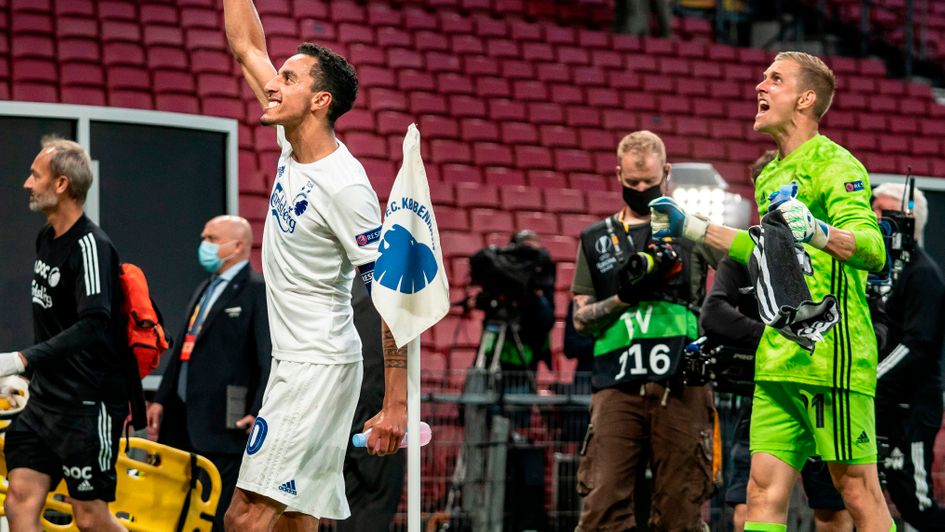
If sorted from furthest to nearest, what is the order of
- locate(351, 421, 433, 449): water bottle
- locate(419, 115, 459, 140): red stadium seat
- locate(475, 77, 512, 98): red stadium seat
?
locate(475, 77, 512, 98): red stadium seat < locate(419, 115, 459, 140): red stadium seat < locate(351, 421, 433, 449): water bottle

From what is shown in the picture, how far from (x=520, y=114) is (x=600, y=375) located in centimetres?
702

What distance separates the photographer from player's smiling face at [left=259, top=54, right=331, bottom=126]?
3646 mm

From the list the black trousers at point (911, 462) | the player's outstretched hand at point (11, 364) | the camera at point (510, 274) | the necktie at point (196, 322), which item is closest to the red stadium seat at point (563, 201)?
the camera at point (510, 274)

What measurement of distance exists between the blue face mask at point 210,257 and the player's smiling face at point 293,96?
2448 mm

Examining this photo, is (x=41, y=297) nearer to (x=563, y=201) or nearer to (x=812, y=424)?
(x=812, y=424)

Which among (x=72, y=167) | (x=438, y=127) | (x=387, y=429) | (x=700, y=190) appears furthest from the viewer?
(x=438, y=127)

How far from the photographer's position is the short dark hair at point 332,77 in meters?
3.70

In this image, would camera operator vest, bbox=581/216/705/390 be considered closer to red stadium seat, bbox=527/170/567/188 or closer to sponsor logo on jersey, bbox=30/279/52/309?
sponsor logo on jersey, bbox=30/279/52/309

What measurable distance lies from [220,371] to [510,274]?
244cm

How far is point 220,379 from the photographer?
5715 millimetres

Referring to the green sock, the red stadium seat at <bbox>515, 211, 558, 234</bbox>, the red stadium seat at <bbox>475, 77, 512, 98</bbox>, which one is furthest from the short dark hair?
the red stadium seat at <bbox>475, 77, 512, 98</bbox>

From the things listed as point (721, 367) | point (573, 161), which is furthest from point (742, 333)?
point (573, 161)

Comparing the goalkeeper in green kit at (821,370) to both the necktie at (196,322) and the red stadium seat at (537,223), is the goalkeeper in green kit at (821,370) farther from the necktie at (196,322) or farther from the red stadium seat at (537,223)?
the red stadium seat at (537,223)

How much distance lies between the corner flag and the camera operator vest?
150 centimetres
